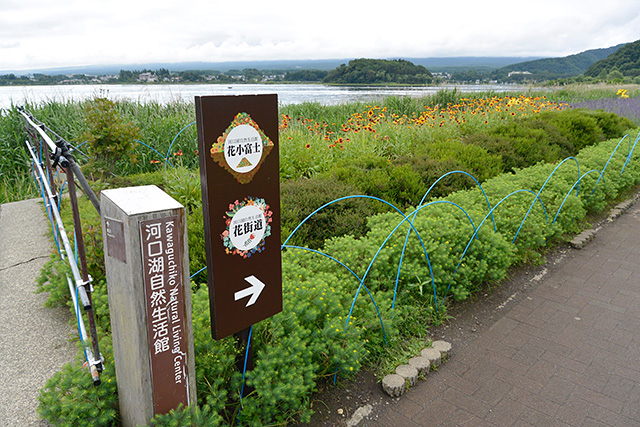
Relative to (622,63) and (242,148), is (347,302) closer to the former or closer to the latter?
A: (242,148)

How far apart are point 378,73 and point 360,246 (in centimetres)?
1198

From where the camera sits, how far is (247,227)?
2152 mm

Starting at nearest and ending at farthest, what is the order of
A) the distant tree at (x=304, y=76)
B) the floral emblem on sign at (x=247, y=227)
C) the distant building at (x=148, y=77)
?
1. the floral emblem on sign at (x=247, y=227)
2. the distant building at (x=148, y=77)
3. the distant tree at (x=304, y=76)

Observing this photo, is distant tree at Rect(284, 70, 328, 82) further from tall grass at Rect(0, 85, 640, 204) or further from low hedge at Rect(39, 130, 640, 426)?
low hedge at Rect(39, 130, 640, 426)

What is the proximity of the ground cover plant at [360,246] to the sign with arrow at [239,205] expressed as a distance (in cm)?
33

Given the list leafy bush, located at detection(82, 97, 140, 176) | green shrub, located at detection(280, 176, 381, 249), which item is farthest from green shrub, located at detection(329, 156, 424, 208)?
leafy bush, located at detection(82, 97, 140, 176)

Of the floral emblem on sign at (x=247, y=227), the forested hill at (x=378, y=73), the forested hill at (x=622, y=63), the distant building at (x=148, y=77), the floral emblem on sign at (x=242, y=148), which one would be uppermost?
the forested hill at (x=622, y=63)

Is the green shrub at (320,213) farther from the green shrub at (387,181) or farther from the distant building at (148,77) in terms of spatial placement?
the distant building at (148,77)

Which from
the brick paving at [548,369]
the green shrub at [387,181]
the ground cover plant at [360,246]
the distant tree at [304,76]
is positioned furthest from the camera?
the distant tree at [304,76]

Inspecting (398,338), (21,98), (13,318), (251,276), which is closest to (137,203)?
(251,276)

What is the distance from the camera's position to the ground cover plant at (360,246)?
2.33m

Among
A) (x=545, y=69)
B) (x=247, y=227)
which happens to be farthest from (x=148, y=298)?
(x=545, y=69)

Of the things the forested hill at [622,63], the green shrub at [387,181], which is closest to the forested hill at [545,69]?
the forested hill at [622,63]

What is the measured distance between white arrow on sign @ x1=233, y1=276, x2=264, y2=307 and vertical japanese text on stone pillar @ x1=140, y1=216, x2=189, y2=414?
0.35 m
